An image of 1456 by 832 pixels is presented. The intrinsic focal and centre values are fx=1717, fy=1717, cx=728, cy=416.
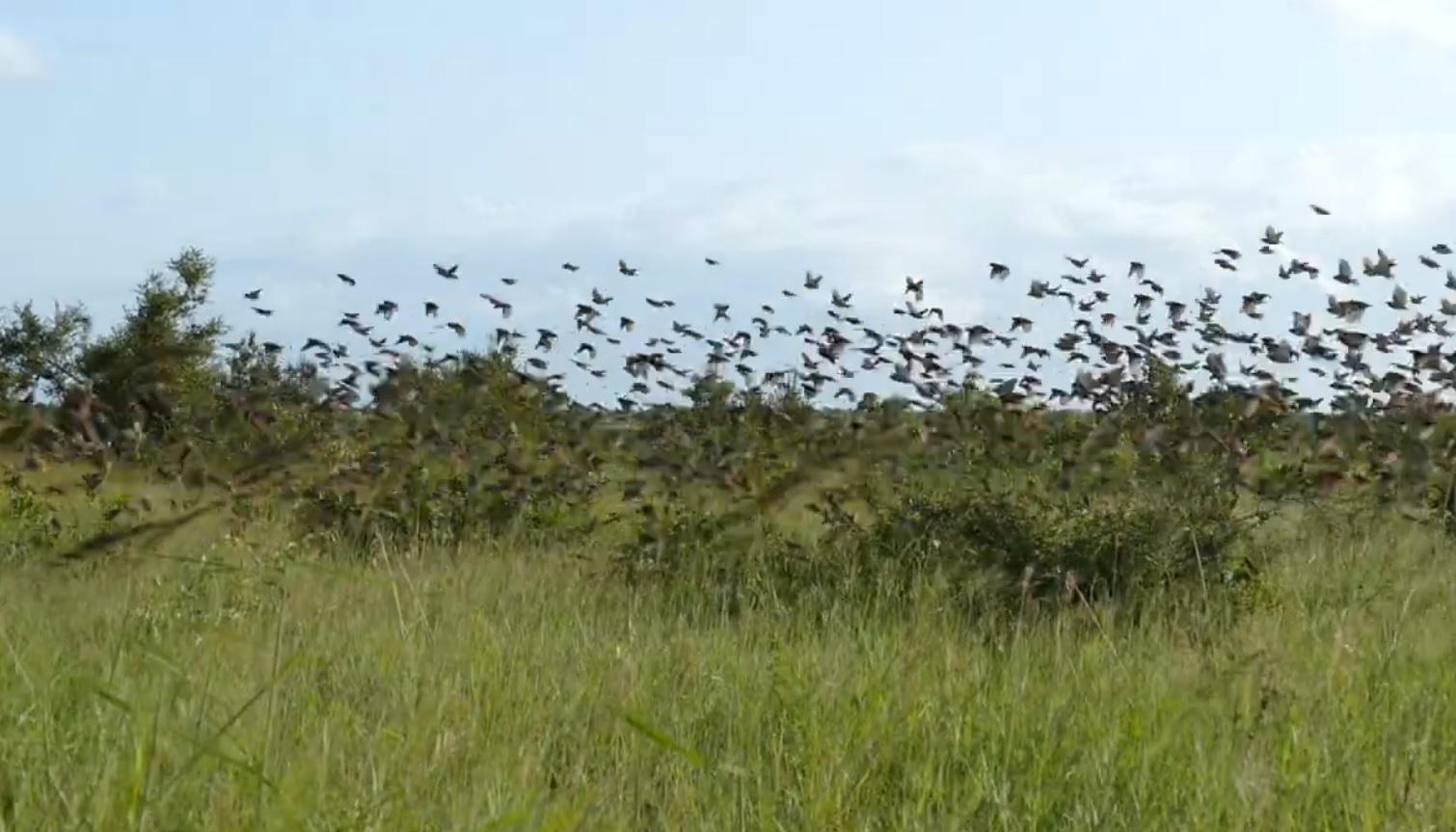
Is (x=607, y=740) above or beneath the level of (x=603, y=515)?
above

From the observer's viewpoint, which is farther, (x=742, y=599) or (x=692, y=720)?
(x=742, y=599)

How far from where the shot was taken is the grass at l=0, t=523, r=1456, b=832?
10.1 ft

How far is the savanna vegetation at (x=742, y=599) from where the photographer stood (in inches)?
135

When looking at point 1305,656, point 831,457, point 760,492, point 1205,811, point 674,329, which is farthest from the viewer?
point 674,329

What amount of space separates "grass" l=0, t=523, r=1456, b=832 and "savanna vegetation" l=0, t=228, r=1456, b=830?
0.06 feet

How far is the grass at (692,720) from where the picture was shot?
3090 mm

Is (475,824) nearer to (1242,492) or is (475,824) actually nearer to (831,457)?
(831,457)

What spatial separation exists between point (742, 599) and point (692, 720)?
1664mm

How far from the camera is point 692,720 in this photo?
14.2 feet

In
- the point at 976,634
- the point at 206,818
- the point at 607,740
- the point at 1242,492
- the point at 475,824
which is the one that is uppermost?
the point at 206,818

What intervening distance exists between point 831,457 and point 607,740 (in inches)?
195

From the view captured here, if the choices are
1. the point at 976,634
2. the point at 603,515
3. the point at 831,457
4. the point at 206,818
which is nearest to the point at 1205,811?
the point at 206,818

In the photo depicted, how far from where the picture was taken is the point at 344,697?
14.2 feet

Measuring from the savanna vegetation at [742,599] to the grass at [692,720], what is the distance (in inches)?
0.7
